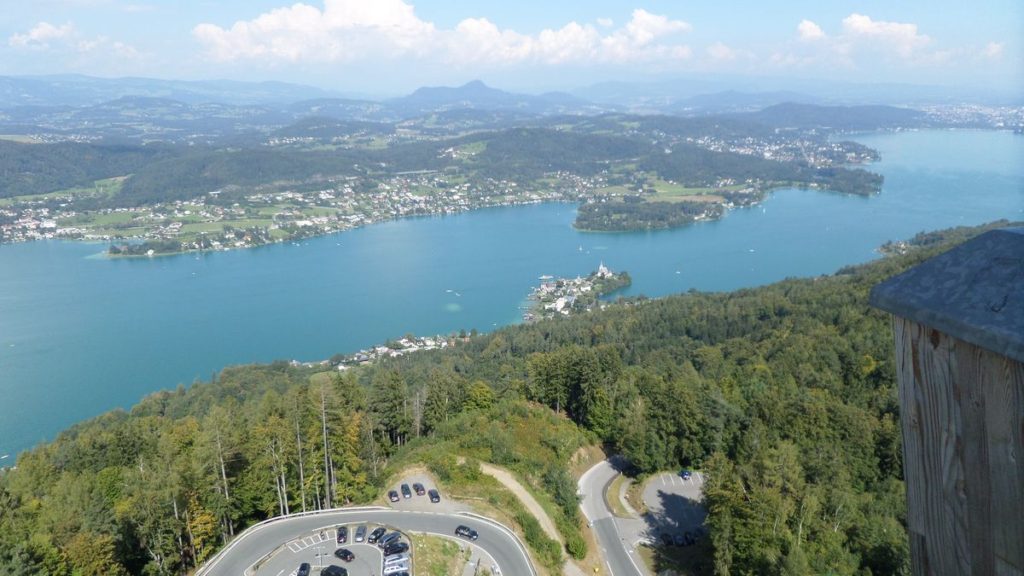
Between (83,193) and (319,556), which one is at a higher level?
(83,193)

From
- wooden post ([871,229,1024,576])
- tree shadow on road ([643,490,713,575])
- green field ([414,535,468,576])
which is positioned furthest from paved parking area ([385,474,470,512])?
wooden post ([871,229,1024,576])

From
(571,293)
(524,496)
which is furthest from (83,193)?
(524,496)

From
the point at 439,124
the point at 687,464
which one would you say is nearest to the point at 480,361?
the point at 687,464

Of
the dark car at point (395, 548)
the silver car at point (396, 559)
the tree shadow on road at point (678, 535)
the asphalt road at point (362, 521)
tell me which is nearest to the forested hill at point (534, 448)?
the tree shadow on road at point (678, 535)

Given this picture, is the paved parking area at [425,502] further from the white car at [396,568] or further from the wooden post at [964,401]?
the wooden post at [964,401]

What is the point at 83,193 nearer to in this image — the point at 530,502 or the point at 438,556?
the point at 530,502
